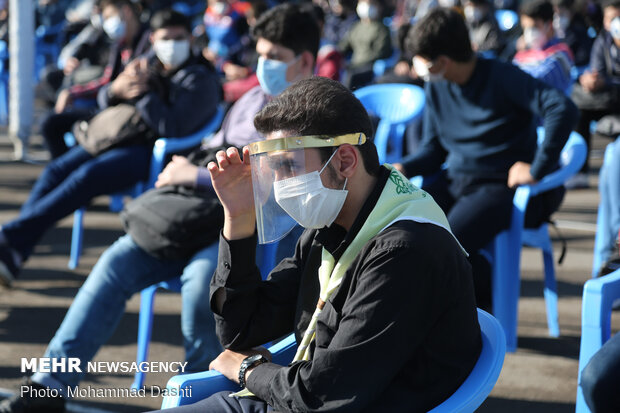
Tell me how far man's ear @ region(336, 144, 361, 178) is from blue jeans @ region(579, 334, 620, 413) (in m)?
0.80

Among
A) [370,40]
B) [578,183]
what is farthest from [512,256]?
[370,40]

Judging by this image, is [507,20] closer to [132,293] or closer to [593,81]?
[593,81]

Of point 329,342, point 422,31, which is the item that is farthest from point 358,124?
point 422,31

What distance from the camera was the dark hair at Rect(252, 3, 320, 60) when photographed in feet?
11.8

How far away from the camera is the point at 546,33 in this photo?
731 centimetres

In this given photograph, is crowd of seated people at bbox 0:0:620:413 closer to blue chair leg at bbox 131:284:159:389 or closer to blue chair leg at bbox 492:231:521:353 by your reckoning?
blue chair leg at bbox 492:231:521:353

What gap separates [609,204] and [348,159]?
8.05 feet

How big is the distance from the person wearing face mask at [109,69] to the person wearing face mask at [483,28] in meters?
4.88

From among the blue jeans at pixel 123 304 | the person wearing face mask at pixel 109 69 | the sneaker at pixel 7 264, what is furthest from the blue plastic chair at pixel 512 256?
the person wearing face mask at pixel 109 69

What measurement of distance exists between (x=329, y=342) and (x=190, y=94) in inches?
101

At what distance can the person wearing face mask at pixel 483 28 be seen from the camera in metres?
9.46

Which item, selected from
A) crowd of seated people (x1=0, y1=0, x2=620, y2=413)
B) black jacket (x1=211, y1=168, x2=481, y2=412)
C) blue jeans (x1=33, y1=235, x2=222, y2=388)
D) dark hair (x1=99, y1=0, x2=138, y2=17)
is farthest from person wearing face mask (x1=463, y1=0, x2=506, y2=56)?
black jacket (x1=211, y1=168, x2=481, y2=412)

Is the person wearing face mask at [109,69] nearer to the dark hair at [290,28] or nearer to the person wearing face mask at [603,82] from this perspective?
the dark hair at [290,28]

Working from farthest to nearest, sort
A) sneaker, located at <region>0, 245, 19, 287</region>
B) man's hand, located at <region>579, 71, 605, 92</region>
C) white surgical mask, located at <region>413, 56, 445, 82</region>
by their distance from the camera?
man's hand, located at <region>579, 71, 605, 92</region>
sneaker, located at <region>0, 245, 19, 287</region>
white surgical mask, located at <region>413, 56, 445, 82</region>
